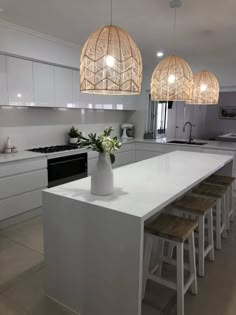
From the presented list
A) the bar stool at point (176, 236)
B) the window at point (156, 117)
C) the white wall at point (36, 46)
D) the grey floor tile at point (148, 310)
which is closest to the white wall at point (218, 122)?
the window at point (156, 117)

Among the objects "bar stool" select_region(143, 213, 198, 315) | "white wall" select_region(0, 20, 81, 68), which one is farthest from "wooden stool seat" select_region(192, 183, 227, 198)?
"white wall" select_region(0, 20, 81, 68)

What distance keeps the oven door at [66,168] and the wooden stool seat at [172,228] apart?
2222mm

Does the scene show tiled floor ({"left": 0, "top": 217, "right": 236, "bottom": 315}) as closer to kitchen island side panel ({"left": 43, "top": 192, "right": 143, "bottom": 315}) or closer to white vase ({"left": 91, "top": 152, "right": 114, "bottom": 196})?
kitchen island side panel ({"left": 43, "top": 192, "right": 143, "bottom": 315})

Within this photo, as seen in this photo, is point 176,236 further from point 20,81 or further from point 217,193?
point 20,81

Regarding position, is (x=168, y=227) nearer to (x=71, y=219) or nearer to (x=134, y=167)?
(x=71, y=219)

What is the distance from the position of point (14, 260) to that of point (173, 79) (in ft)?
7.86

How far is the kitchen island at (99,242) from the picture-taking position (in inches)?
A: 63.0

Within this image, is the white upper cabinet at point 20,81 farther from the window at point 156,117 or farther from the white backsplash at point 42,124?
the window at point 156,117

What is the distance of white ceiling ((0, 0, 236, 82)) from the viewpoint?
8.54ft

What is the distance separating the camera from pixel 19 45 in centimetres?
340

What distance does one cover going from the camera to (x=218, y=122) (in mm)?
7312

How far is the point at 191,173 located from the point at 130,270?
1279 mm

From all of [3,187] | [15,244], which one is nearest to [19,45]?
[3,187]

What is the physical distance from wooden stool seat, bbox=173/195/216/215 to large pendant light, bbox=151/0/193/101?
1002 mm
